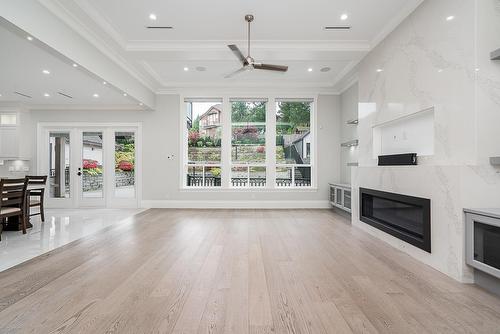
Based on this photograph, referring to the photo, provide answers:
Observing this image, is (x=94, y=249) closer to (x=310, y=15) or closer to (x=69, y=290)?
(x=69, y=290)

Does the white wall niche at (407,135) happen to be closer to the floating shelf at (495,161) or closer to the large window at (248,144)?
the floating shelf at (495,161)

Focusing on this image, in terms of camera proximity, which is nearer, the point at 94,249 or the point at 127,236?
the point at 94,249

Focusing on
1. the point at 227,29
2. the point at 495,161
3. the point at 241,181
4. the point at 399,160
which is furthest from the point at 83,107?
the point at 495,161

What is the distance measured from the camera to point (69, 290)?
2248 millimetres

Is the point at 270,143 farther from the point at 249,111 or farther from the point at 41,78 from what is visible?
the point at 41,78

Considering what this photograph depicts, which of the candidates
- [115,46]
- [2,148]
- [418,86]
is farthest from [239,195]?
[2,148]

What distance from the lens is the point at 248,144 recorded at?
270 inches

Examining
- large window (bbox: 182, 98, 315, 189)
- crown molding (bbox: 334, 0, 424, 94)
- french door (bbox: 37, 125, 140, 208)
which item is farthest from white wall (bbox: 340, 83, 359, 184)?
french door (bbox: 37, 125, 140, 208)

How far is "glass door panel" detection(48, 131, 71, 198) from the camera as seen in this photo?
7.01m

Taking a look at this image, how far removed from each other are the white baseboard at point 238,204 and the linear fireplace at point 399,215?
2.20 metres

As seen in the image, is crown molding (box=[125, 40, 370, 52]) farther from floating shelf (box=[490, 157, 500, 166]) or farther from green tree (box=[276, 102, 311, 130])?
floating shelf (box=[490, 157, 500, 166])

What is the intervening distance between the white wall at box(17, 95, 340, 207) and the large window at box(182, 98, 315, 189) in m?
0.23

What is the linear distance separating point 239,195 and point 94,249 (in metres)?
3.81

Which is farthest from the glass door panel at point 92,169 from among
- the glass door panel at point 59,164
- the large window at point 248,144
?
the large window at point 248,144
